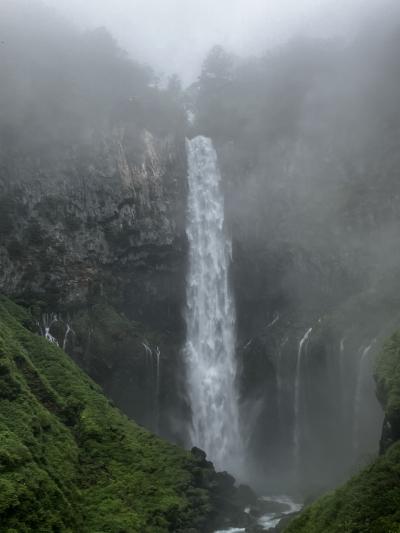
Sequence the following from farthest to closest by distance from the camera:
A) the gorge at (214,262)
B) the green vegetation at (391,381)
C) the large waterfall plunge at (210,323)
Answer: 1. the large waterfall plunge at (210,323)
2. the gorge at (214,262)
3. the green vegetation at (391,381)

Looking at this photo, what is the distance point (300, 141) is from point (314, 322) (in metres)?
20.2

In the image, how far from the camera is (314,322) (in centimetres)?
4972

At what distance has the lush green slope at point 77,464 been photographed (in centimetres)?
2245

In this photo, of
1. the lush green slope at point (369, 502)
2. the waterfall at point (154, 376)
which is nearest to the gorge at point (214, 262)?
the waterfall at point (154, 376)

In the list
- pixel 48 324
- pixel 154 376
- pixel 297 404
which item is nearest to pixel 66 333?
pixel 48 324

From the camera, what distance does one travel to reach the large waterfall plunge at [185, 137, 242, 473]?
4794cm

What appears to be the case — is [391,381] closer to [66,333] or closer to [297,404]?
[297,404]

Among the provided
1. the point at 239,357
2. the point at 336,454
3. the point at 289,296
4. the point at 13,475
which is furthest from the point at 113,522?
the point at 289,296

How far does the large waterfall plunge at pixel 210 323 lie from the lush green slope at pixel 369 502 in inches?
909

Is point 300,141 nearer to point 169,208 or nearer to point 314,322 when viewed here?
point 169,208

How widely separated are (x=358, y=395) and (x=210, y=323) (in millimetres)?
15508

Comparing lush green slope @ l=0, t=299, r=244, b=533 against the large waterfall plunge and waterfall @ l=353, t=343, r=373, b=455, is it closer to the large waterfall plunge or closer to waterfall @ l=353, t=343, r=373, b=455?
waterfall @ l=353, t=343, r=373, b=455

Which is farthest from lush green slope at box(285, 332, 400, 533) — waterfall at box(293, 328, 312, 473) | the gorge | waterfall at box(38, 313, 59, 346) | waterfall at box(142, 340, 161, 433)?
waterfall at box(38, 313, 59, 346)

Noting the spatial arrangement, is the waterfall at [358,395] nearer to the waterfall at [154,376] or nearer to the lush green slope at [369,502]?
the lush green slope at [369,502]
